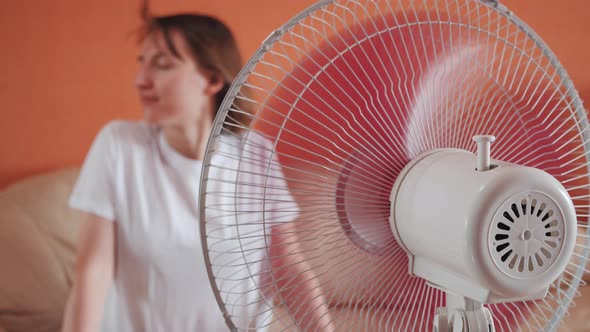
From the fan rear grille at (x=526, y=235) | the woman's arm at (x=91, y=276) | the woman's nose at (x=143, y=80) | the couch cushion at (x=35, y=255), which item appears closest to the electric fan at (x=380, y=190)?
the fan rear grille at (x=526, y=235)

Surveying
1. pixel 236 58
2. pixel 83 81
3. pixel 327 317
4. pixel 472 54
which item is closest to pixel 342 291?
pixel 327 317

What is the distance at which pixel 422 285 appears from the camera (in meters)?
0.66

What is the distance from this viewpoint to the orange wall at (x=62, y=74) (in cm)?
238

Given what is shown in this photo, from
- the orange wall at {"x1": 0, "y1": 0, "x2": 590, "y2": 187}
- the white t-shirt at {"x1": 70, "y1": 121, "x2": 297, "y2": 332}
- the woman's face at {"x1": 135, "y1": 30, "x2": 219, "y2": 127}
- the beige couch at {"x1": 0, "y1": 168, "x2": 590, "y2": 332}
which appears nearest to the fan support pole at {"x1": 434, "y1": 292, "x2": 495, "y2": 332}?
the white t-shirt at {"x1": 70, "y1": 121, "x2": 297, "y2": 332}

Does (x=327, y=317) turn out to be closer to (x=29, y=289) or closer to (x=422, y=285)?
(x=422, y=285)

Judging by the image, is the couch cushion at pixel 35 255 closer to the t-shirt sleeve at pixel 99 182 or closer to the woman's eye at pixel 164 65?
the t-shirt sleeve at pixel 99 182

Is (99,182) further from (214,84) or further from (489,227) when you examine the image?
(489,227)

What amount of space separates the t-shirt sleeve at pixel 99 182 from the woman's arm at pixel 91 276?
0.07 feet

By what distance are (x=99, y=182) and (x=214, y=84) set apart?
314 mm

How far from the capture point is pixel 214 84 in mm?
1504

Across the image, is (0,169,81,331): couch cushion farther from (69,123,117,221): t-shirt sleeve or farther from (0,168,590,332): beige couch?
(69,123,117,221): t-shirt sleeve

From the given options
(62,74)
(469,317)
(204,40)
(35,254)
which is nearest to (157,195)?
(204,40)

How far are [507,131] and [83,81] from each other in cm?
200

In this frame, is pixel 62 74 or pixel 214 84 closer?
pixel 214 84
